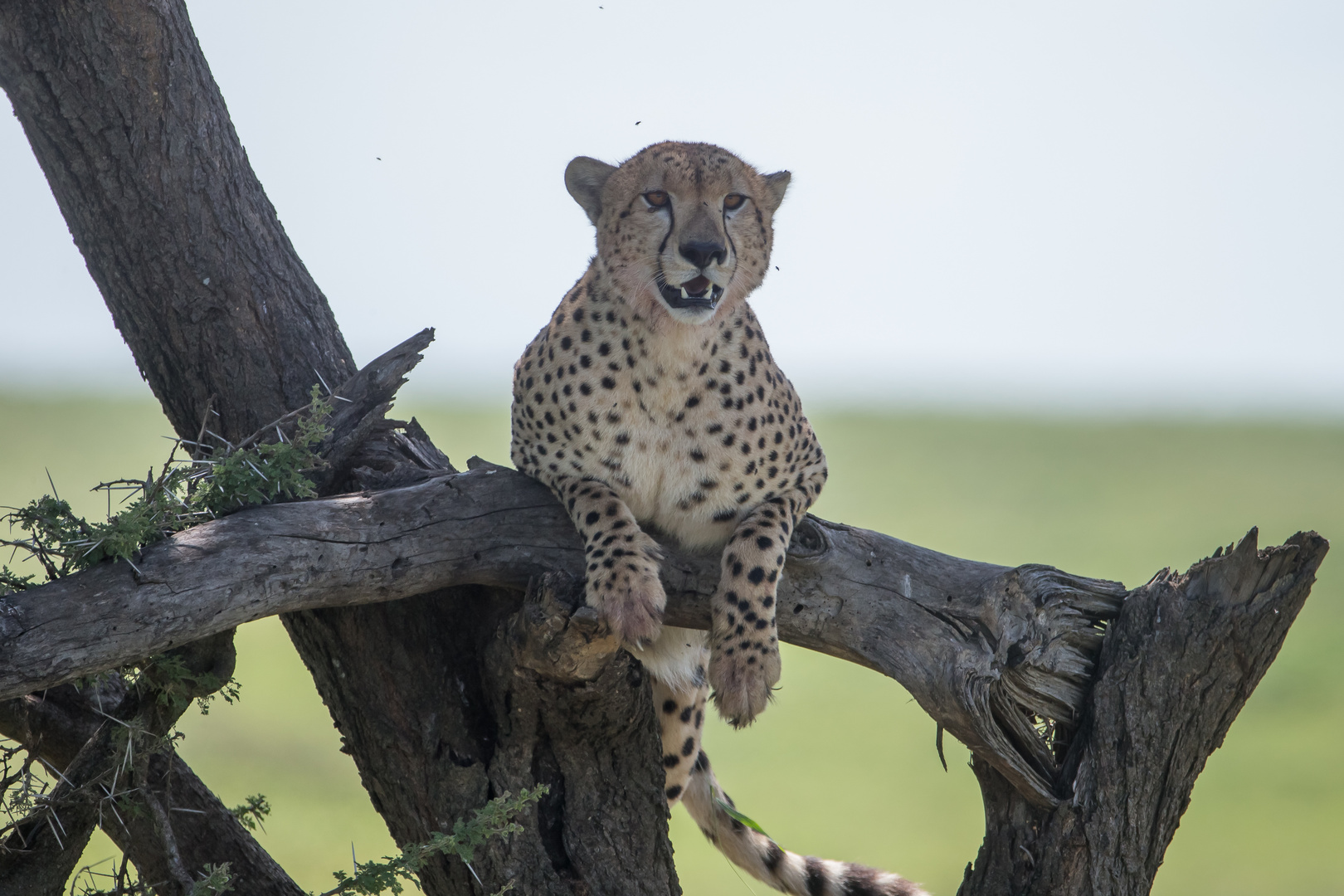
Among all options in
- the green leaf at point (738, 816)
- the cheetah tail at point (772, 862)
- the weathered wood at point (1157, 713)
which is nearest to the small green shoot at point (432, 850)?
the green leaf at point (738, 816)

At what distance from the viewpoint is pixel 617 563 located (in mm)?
2771

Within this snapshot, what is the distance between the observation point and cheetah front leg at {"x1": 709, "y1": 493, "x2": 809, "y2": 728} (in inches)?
113

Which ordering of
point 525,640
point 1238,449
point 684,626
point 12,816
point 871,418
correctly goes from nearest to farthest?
point 525,640, point 12,816, point 684,626, point 1238,449, point 871,418

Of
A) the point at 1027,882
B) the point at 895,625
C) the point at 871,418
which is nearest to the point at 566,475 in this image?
the point at 895,625

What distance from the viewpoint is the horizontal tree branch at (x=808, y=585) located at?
2.69m

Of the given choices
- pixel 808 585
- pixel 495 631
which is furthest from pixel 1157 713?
pixel 495 631

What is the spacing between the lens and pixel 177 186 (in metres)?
3.39

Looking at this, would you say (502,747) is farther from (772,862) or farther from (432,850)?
(772,862)

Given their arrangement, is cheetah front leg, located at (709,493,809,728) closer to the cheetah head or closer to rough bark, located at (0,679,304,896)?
the cheetah head

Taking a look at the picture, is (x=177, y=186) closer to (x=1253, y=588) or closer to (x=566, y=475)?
(x=566, y=475)

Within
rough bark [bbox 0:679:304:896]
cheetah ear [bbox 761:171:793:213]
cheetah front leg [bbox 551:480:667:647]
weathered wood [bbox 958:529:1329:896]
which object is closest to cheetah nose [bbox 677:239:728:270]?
cheetah ear [bbox 761:171:793:213]

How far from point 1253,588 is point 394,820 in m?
2.47

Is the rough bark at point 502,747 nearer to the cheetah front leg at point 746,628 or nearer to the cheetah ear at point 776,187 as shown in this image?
the cheetah front leg at point 746,628

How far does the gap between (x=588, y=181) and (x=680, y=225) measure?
509 mm
